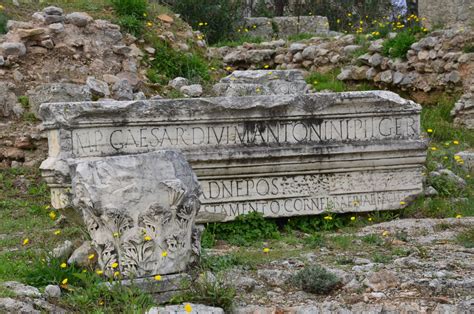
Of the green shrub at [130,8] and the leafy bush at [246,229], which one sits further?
the green shrub at [130,8]

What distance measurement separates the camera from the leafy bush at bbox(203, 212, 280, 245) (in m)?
6.68

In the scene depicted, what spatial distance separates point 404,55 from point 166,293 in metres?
7.48

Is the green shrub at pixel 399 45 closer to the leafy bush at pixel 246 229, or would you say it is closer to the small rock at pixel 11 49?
the small rock at pixel 11 49

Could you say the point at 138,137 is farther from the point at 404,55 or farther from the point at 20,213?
the point at 404,55

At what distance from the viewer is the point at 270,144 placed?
6812 millimetres

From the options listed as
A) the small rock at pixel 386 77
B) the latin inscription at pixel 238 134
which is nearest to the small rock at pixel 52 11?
the latin inscription at pixel 238 134

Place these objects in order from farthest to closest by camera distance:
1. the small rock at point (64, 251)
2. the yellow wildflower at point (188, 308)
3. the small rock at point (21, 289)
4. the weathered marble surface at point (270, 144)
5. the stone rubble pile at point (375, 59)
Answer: the stone rubble pile at point (375, 59), the weathered marble surface at point (270, 144), the small rock at point (64, 251), the small rock at point (21, 289), the yellow wildflower at point (188, 308)

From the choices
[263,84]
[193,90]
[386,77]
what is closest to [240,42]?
[386,77]

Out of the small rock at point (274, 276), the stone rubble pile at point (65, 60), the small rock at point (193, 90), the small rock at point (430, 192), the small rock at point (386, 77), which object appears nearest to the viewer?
the small rock at point (274, 276)

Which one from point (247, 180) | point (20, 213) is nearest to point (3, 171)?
point (20, 213)

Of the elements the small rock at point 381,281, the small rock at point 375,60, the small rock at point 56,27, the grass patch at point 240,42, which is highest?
the small rock at point 56,27

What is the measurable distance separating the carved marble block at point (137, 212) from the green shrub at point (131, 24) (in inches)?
234

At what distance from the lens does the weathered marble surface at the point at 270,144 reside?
6.47m

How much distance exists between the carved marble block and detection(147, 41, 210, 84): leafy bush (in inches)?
215
